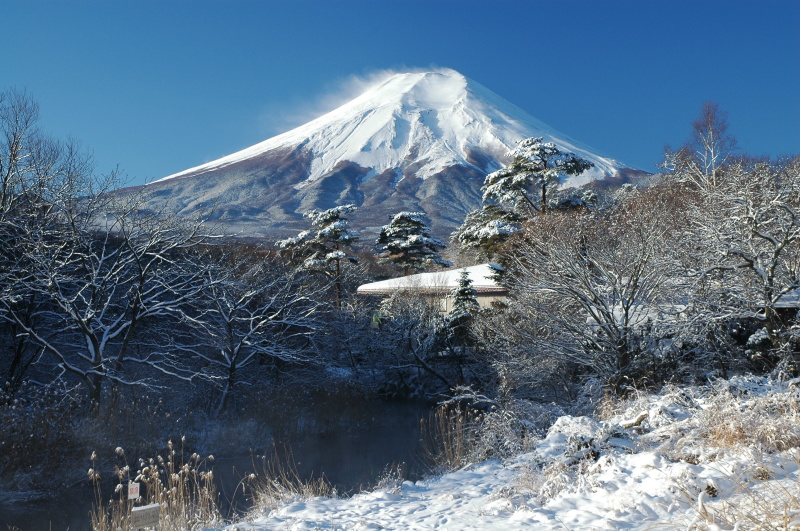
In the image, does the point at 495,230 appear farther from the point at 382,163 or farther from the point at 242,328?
the point at 382,163

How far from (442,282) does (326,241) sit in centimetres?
689

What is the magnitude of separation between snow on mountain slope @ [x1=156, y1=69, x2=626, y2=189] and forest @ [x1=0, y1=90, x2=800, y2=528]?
86.6 meters

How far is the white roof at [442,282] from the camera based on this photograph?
884 inches

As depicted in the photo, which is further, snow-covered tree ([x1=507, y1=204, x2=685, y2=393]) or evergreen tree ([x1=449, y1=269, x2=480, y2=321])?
evergreen tree ([x1=449, y1=269, x2=480, y2=321])

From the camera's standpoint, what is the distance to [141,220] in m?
13.6

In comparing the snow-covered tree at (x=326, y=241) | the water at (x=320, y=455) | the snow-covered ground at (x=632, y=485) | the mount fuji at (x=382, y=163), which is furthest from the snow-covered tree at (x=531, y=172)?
the mount fuji at (x=382, y=163)

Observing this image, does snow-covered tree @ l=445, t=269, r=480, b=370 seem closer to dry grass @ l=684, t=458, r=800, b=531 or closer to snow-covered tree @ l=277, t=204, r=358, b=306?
snow-covered tree @ l=277, t=204, r=358, b=306

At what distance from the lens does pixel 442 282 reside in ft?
78.4

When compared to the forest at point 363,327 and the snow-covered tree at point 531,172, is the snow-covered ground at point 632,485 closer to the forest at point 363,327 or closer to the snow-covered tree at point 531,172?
the forest at point 363,327

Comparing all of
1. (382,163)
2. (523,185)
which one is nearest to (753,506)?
(523,185)

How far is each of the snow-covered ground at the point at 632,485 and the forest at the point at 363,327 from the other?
2123mm

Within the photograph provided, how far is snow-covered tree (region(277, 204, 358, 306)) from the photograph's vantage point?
26766 mm

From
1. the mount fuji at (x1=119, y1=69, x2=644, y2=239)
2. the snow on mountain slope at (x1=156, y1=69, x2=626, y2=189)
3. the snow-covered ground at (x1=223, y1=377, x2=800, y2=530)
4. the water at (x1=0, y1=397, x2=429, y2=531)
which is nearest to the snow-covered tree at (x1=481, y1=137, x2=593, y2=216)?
the water at (x1=0, y1=397, x2=429, y2=531)

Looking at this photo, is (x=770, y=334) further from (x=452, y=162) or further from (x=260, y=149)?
(x=260, y=149)
